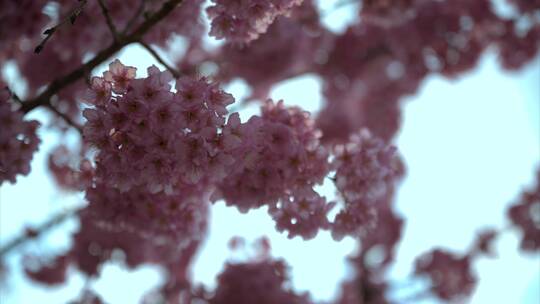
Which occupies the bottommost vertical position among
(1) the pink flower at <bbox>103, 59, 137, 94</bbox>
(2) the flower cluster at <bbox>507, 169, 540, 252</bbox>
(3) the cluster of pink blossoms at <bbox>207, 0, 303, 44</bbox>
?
(1) the pink flower at <bbox>103, 59, 137, 94</bbox>

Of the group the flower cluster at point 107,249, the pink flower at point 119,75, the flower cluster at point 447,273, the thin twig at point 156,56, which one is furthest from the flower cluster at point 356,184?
the flower cluster at point 447,273

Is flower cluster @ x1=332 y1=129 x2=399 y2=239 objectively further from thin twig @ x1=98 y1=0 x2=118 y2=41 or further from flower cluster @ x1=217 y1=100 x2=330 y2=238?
thin twig @ x1=98 y1=0 x2=118 y2=41

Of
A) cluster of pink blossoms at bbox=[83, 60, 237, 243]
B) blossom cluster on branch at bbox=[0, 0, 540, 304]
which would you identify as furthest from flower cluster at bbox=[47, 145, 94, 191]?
cluster of pink blossoms at bbox=[83, 60, 237, 243]

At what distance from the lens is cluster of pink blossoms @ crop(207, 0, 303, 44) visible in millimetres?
2854

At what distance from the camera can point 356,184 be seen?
10.5 feet

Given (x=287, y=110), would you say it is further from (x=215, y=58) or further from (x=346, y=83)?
(x=346, y=83)

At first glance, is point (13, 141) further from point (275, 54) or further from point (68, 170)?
point (275, 54)

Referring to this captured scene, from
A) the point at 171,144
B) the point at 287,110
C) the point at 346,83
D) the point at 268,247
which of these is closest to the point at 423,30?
the point at 346,83

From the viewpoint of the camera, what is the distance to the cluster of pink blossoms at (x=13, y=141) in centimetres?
265

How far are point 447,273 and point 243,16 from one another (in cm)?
492

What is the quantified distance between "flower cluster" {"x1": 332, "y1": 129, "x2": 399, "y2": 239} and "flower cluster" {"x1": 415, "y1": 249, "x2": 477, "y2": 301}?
3.74 meters

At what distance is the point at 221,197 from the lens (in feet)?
10.4

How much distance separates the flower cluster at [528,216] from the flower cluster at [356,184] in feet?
13.7

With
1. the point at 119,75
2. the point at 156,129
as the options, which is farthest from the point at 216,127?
the point at 119,75
